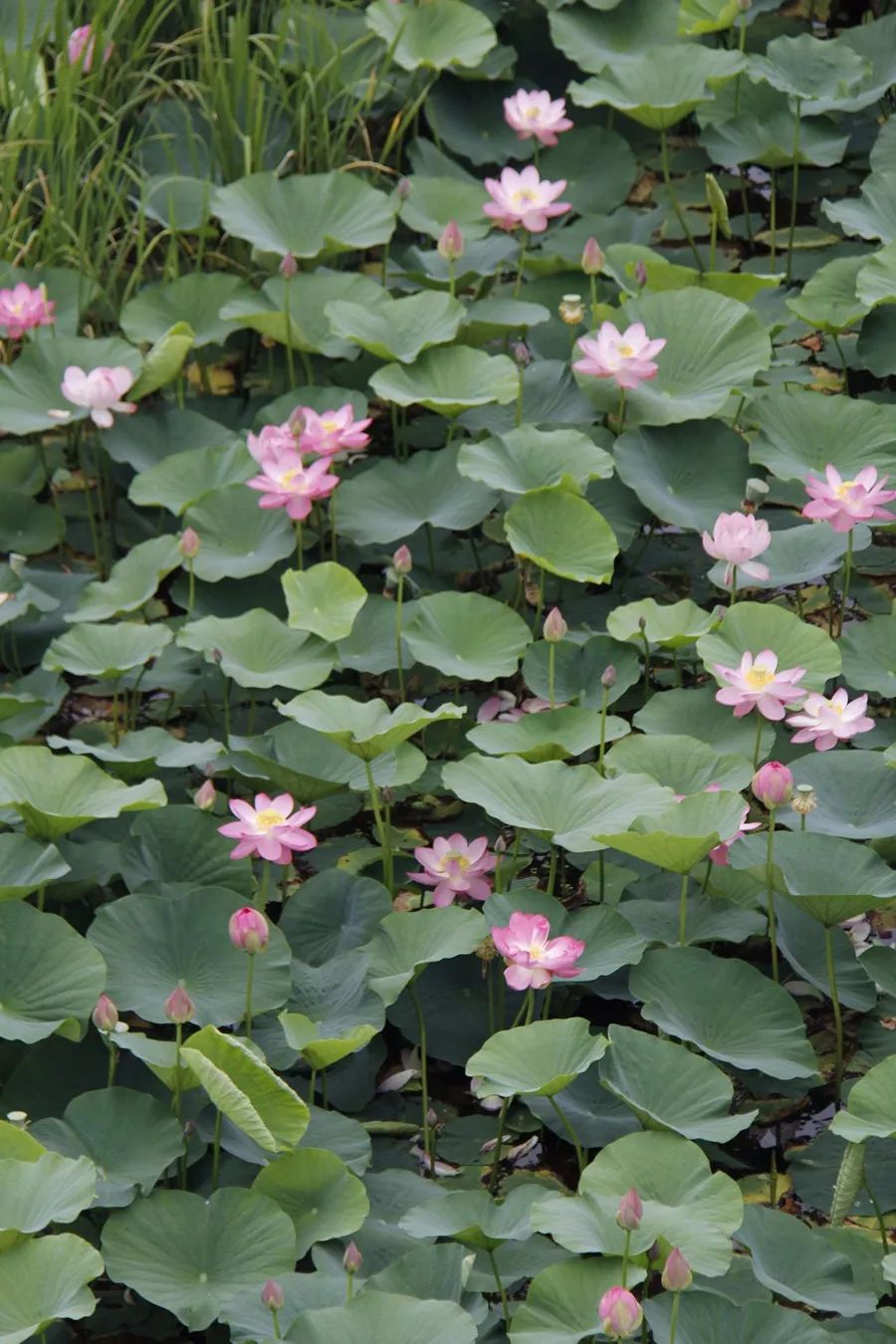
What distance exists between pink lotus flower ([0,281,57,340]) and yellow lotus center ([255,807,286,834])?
1.14 m

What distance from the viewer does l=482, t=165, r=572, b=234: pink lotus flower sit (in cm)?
283

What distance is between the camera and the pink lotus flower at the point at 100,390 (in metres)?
2.62

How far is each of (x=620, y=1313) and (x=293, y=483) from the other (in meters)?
1.33

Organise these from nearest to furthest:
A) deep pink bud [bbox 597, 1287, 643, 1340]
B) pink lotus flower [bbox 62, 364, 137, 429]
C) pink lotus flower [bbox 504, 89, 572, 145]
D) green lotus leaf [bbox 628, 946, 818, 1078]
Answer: deep pink bud [bbox 597, 1287, 643, 1340] → green lotus leaf [bbox 628, 946, 818, 1078] → pink lotus flower [bbox 62, 364, 137, 429] → pink lotus flower [bbox 504, 89, 572, 145]

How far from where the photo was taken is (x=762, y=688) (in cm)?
207

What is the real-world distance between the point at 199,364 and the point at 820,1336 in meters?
2.00

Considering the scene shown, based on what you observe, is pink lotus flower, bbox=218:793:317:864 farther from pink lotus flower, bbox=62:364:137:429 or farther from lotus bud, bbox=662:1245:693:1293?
pink lotus flower, bbox=62:364:137:429

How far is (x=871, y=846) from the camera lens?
2.08m

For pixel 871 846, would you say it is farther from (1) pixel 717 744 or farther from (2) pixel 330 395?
(2) pixel 330 395

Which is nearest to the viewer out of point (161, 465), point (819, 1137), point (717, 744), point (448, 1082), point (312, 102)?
point (819, 1137)

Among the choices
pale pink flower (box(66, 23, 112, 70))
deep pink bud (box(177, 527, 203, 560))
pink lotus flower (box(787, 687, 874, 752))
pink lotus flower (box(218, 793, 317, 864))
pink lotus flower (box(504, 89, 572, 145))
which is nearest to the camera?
pink lotus flower (box(218, 793, 317, 864))

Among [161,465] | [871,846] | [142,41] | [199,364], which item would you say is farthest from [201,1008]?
[142,41]

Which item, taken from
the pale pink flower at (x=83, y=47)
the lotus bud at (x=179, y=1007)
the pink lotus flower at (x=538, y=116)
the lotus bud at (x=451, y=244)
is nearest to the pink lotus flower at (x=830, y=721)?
the lotus bud at (x=179, y=1007)

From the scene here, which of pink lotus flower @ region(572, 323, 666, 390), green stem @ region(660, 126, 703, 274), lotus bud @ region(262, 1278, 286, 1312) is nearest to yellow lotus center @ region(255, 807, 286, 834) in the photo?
lotus bud @ region(262, 1278, 286, 1312)
